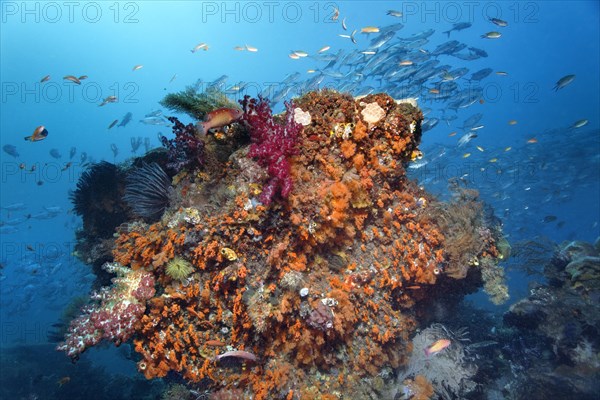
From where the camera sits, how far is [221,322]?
428 centimetres

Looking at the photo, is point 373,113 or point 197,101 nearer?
point 373,113

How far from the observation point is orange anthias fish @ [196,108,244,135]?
4000mm

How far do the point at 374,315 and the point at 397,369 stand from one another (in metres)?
1.33

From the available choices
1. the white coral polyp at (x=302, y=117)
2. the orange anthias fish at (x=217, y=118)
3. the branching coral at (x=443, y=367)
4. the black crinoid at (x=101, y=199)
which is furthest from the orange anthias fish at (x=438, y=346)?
the black crinoid at (x=101, y=199)

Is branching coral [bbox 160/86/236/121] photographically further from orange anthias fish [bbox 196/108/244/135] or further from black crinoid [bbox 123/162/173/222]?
black crinoid [bbox 123/162/173/222]

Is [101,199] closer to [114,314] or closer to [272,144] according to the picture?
[114,314]

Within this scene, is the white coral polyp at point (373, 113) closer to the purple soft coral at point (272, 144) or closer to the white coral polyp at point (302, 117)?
the white coral polyp at point (302, 117)

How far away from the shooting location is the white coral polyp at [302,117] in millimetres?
4512

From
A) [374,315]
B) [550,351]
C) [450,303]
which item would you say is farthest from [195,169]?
[550,351]

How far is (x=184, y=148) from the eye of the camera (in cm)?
490

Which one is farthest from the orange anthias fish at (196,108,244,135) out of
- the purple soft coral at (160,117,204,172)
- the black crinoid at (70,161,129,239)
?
the black crinoid at (70,161,129,239)

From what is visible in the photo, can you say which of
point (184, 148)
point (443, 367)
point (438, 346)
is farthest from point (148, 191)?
point (443, 367)

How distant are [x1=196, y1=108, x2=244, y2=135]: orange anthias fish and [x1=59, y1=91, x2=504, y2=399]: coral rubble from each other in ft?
1.09

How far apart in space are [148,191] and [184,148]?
982 millimetres
